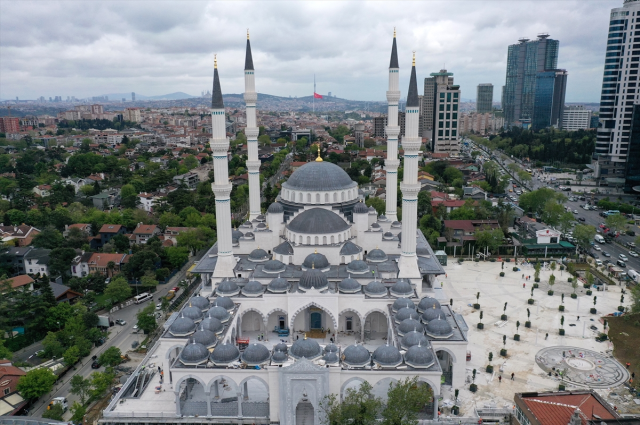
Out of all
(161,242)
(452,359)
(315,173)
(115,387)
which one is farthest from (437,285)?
(161,242)

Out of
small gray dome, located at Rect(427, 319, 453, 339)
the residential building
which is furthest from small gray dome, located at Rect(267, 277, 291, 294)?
the residential building

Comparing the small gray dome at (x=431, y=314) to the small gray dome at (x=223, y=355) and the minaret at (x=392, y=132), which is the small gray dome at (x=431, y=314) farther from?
the minaret at (x=392, y=132)

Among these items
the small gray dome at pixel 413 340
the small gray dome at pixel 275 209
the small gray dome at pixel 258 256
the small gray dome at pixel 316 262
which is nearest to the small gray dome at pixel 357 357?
the small gray dome at pixel 413 340

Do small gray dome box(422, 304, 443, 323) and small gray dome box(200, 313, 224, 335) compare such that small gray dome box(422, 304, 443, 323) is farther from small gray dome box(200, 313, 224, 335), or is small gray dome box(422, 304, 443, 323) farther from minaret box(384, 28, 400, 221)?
minaret box(384, 28, 400, 221)

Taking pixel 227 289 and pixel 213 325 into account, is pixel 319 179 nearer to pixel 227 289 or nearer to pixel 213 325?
pixel 227 289

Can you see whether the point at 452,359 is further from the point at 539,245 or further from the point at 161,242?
the point at 161,242

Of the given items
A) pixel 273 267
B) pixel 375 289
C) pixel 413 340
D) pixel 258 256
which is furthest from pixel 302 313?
pixel 413 340

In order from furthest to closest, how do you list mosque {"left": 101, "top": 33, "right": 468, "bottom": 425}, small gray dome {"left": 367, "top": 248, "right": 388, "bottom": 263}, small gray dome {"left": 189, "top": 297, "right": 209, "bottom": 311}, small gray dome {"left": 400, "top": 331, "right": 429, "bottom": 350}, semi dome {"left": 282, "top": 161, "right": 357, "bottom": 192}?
1. semi dome {"left": 282, "top": 161, "right": 357, "bottom": 192}
2. small gray dome {"left": 367, "top": 248, "right": 388, "bottom": 263}
3. small gray dome {"left": 189, "top": 297, "right": 209, "bottom": 311}
4. small gray dome {"left": 400, "top": 331, "right": 429, "bottom": 350}
5. mosque {"left": 101, "top": 33, "right": 468, "bottom": 425}
